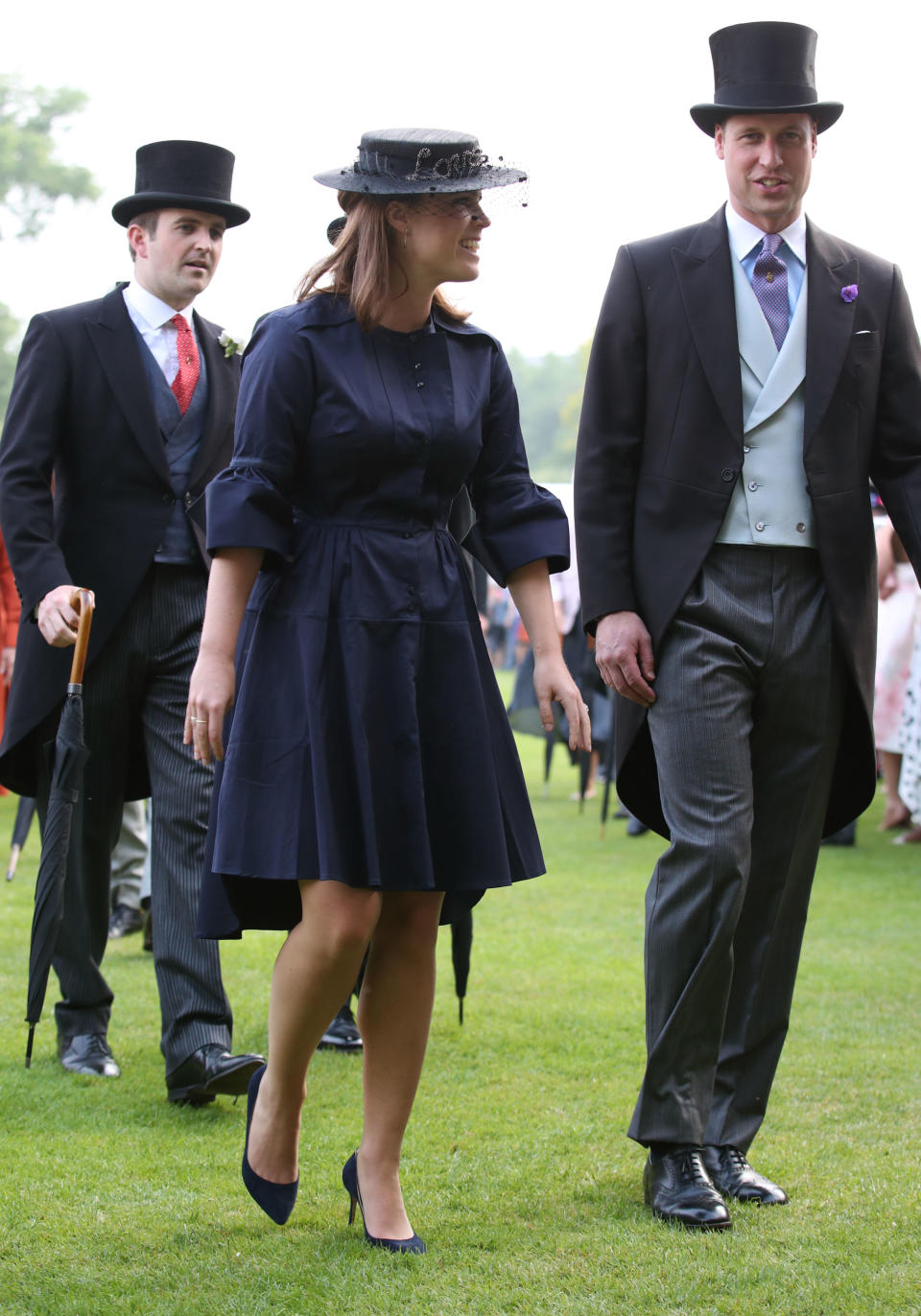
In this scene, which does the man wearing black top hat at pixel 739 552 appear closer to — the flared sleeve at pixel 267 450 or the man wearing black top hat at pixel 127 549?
the flared sleeve at pixel 267 450

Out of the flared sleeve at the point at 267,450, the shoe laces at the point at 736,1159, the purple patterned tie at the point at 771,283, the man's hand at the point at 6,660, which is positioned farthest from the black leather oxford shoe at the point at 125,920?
the purple patterned tie at the point at 771,283

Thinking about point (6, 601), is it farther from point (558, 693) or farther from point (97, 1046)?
point (558, 693)

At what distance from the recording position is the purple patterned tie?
392 cm

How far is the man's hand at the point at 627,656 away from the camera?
3834mm

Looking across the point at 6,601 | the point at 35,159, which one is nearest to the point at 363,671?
the point at 6,601

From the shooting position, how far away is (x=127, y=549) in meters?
4.90

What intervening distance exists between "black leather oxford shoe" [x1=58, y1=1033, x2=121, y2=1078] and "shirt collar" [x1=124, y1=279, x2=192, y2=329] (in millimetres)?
2059

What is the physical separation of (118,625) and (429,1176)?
180 centimetres

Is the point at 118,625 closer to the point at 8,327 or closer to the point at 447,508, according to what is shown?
the point at 447,508

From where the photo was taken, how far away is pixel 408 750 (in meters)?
3.35

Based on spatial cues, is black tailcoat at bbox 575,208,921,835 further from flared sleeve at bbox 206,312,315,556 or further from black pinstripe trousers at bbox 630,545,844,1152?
flared sleeve at bbox 206,312,315,556

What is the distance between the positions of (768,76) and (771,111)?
0.32ft

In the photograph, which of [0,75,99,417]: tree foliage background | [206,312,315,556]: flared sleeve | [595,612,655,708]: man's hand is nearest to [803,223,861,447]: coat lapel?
[595,612,655,708]: man's hand

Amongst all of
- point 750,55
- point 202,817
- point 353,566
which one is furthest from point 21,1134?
point 750,55
